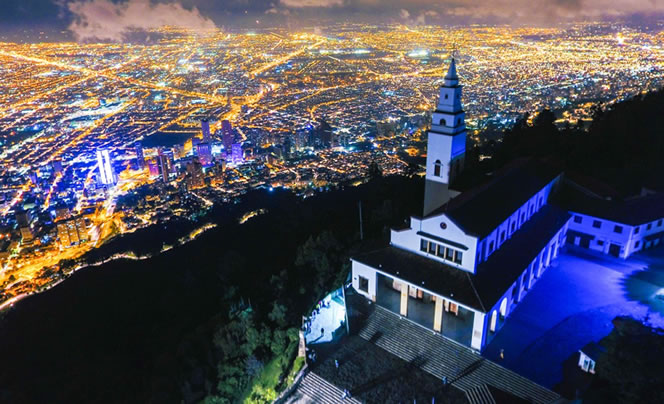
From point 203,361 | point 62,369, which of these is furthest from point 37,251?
point 203,361

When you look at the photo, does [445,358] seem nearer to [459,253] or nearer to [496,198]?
[459,253]

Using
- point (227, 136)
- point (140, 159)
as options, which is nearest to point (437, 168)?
point (227, 136)

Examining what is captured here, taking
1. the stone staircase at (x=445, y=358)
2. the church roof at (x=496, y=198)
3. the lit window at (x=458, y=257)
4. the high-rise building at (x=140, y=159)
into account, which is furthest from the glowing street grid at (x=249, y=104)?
the stone staircase at (x=445, y=358)

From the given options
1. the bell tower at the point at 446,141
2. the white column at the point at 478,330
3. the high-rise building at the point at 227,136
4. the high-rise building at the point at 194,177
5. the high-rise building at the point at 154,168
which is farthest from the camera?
the high-rise building at the point at 227,136

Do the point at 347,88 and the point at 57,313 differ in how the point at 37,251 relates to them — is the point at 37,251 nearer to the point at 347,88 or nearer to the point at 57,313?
the point at 57,313

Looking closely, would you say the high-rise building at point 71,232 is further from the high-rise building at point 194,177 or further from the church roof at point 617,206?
the church roof at point 617,206
